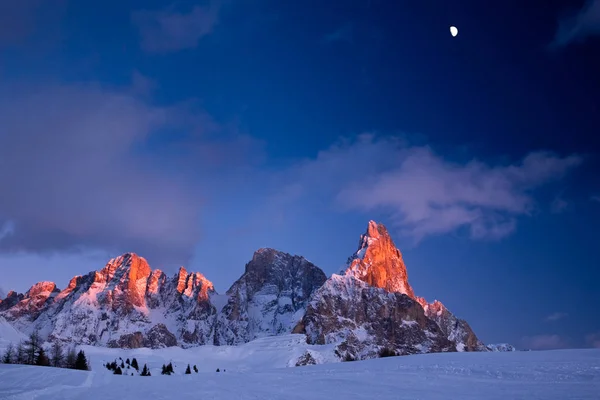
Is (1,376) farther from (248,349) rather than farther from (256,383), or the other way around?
(248,349)

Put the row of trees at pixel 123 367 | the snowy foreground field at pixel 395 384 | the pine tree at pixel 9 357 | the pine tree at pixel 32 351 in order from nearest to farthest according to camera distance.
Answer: the snowy foreground field at pixel 395 384 < the row of trees at pixel 123 367 < the pine tree at pixel 32 351 < the pine tree at pixel 9 357

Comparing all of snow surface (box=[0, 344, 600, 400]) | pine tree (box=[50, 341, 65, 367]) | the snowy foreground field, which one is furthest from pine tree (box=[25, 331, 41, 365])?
snow surface (box=[0, 344, 600, 400])

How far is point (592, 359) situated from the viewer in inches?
858

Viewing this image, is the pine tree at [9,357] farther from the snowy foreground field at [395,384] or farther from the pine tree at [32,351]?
the snowy foreground field at [395,384]

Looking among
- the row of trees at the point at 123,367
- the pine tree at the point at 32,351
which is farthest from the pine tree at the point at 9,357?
the row of trees at the point at 123,367

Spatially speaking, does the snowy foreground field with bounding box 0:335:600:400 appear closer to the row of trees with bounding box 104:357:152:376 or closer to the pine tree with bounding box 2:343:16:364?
the row of trees with bounding box 104:357:152:376

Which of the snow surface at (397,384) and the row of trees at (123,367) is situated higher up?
the snow surface at (397,384)

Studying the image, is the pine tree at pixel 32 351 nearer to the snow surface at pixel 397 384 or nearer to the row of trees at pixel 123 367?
the row of trees at pixel 123 367

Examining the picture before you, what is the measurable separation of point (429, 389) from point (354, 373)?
22.2 feet

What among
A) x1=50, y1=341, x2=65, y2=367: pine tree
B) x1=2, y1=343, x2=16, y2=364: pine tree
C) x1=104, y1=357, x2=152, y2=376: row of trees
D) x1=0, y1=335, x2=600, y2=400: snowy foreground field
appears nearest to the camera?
x1=0, y1=335, x2=600, y2=400: snowy foreground field

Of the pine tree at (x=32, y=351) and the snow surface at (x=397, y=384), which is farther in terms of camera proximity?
the pine tree at (x=32, y=351)

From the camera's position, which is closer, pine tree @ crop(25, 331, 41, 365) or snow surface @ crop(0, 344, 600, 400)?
snow surface @ crop(0, 344, 600, 400)

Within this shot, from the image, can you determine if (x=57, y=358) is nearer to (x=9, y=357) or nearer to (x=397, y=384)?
(x=9, y=357)

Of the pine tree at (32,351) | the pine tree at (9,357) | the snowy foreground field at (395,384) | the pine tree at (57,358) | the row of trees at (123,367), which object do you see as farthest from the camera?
the pine tree at (57,358)
